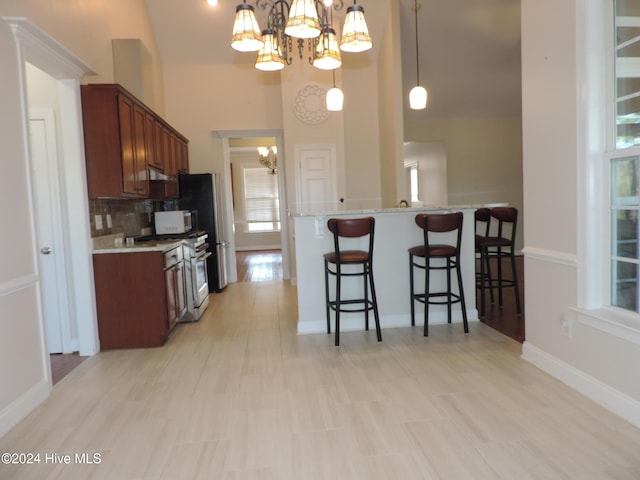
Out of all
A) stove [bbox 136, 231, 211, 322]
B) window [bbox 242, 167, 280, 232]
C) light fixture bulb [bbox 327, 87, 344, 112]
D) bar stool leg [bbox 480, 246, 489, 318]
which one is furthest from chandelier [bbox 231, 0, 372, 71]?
window [bbox 242, 167, 280, 232]

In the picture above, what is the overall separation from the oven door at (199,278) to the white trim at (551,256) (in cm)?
329

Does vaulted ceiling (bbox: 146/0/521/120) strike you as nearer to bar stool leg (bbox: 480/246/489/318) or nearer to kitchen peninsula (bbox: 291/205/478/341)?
kitchen peninsula (bbox: 291/205/478/341)

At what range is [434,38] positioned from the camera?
6152 mm

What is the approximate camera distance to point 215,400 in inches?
104

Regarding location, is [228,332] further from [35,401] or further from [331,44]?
[331,44]

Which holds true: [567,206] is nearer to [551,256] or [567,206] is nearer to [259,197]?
[551,256]

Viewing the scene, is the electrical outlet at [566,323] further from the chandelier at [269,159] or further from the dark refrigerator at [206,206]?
the chandelier at [269,159]

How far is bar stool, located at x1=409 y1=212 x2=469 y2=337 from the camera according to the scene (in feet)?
12.0

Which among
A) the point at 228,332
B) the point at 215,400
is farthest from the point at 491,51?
the point at 215,400

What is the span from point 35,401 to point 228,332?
5.66 ft

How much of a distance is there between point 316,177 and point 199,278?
256 centimetres

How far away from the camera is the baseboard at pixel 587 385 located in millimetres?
2201

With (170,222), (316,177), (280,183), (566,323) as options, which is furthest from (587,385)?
(280,183)

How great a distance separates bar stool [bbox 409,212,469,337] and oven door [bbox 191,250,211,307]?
2303 mm
